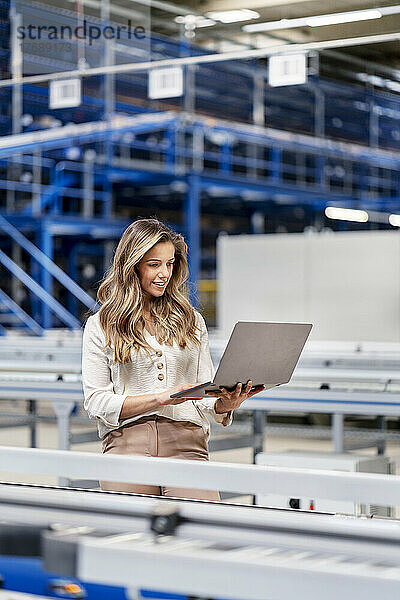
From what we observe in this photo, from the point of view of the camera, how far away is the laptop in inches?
83.6

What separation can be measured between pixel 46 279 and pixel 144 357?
8080 mm

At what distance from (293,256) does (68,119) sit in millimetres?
2454

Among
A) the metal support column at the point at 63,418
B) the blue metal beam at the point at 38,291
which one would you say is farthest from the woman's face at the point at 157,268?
the blue metal beam at the point at 38,291

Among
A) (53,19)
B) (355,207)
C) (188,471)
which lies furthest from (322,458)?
(355,207)

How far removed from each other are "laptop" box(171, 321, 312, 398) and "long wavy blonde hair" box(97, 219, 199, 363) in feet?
0.86

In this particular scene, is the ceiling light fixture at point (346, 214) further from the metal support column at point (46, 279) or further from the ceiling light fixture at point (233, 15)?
the ceiling light fixture at point (233, 15)

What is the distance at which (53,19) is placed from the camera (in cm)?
535

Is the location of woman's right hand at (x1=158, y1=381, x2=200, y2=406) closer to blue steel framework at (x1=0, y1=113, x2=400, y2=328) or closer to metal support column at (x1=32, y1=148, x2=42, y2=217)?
blue steel framework at (x1=0, y1=113, x2=400, y2=328)

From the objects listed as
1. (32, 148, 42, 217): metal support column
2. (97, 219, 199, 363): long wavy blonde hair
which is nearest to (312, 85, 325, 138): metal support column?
(32, 148, 42, 217): metal support column

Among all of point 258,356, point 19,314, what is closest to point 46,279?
point 19,314

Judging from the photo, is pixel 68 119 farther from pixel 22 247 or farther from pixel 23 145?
pixel 22 247

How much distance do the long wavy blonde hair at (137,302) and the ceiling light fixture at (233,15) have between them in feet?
8.43

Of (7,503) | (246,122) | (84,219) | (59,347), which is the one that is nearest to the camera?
(7,503)

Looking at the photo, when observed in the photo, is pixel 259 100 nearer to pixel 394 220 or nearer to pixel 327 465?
pixel 394 220
